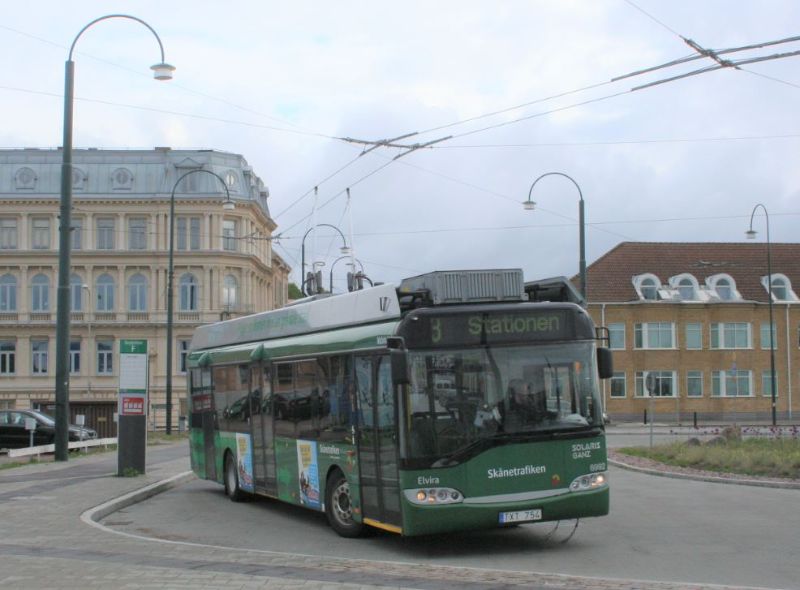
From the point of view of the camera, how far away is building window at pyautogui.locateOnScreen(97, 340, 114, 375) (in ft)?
237

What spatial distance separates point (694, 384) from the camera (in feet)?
210

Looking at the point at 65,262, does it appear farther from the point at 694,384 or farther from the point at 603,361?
the point at 694,384

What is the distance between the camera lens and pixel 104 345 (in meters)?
72.4

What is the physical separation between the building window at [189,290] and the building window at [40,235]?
9.18 meters

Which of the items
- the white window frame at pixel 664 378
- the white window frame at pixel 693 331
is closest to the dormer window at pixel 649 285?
the white window frame at pixel 693 331

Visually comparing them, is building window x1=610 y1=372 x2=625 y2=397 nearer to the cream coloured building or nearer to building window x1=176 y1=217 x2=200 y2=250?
the cream coloured building

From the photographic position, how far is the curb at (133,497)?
14.8 m

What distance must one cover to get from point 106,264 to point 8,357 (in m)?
8.80

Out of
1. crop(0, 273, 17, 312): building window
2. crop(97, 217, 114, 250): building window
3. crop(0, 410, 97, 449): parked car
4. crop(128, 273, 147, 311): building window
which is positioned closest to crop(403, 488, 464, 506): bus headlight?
crop(0, 410, 97, 449): parked car

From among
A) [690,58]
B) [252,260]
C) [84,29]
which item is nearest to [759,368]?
[252,260]

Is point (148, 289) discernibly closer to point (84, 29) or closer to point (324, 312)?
point (84, 29)

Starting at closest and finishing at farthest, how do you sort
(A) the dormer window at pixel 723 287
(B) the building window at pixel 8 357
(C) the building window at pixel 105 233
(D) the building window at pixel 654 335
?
(D) the building window at pixel 654 335, (A) the dormer window at pixel 723 287, (B) the building window at pixel 8 357, (C) the building window at pixel 105 233

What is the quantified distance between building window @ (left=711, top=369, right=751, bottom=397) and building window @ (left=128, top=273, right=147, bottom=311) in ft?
120

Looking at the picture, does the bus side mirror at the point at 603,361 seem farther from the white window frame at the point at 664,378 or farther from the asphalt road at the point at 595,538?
the white window frame at the point at 664,378
